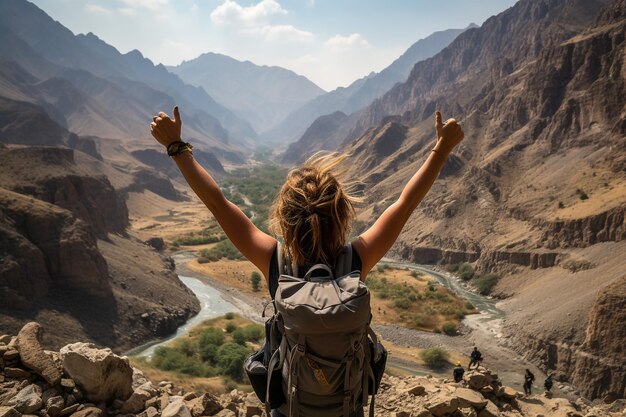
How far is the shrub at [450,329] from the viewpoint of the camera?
31.2 meters

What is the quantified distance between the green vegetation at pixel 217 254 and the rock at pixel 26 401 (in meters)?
44.9

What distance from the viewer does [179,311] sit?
104ft

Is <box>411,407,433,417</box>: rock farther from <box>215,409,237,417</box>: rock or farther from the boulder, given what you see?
<box>215,409,237,417</box>: rock

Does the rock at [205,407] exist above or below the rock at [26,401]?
below

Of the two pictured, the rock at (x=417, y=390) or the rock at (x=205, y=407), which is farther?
the rock at (x=417, y=390)

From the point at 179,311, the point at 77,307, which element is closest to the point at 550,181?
the point at 179,311

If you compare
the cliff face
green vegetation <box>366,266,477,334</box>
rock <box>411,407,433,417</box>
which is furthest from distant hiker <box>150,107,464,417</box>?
green vegetation <box>366,266,477,334</box>

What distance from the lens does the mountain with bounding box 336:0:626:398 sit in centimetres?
2600

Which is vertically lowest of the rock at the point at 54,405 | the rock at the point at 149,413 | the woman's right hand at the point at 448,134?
the rock at the point at 149,413

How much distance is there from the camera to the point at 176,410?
21.0 ft

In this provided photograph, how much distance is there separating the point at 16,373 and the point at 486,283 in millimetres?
39401

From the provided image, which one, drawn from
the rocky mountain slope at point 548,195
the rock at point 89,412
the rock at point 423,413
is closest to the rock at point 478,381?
the rock at point 423,413

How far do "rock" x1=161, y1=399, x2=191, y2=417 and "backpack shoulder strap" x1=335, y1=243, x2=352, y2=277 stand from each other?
5.12 meters

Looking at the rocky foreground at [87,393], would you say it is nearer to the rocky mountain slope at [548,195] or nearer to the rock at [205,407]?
the rock at [205,407]
